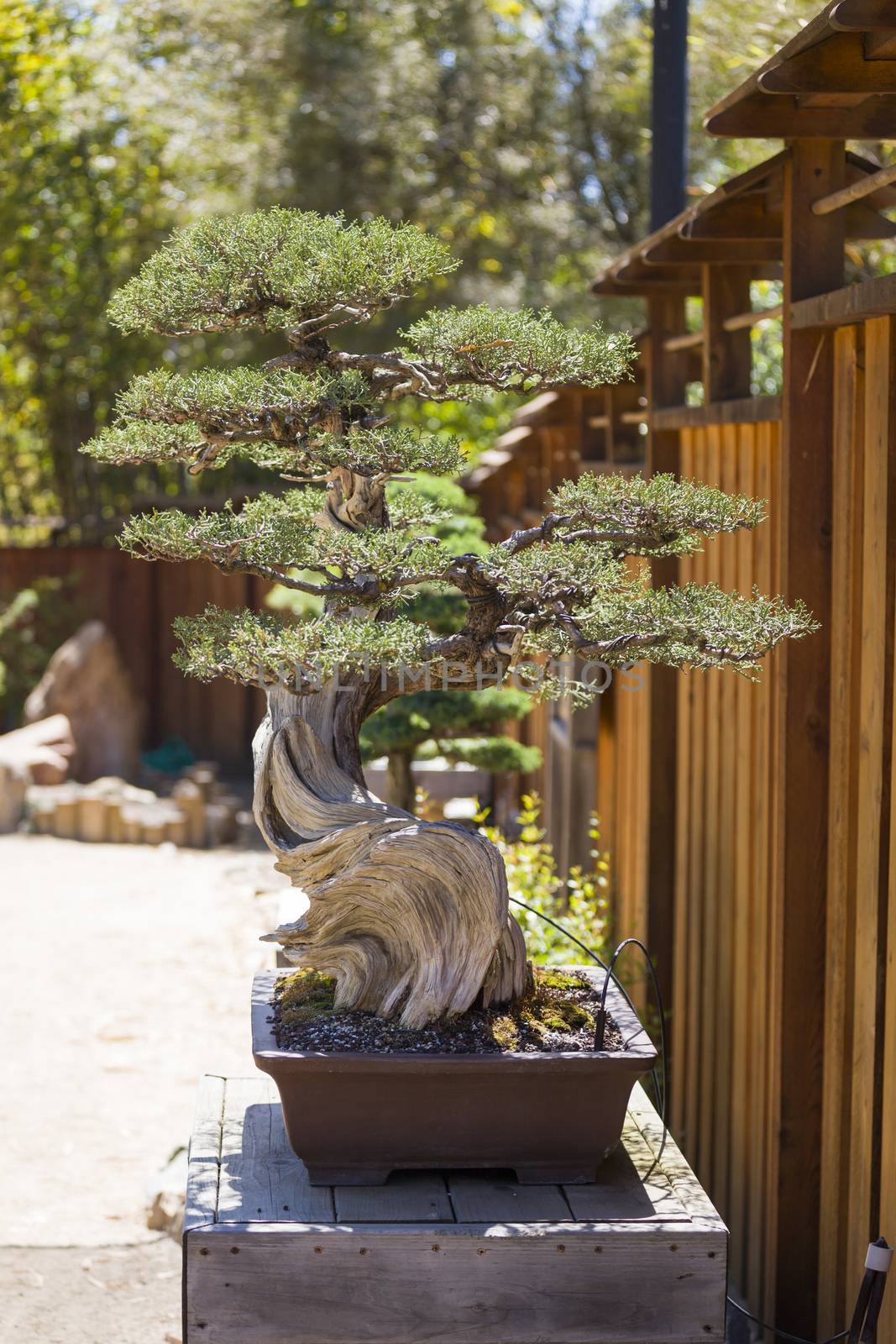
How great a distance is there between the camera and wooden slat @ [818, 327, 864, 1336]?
2807mm

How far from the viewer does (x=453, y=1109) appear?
7.59 feet

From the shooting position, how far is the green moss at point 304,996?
8.13 ft

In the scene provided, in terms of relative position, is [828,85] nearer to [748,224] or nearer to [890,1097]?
[748,224]

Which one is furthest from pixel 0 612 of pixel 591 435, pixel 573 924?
pixel 573 924

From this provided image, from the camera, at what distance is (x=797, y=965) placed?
9.54 ft

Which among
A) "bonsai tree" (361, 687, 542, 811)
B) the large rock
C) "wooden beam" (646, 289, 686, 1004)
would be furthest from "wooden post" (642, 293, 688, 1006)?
the large rock

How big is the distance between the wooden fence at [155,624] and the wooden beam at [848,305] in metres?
9.48

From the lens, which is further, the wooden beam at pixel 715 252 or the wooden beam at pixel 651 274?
the wooden beam at pixel 651 274

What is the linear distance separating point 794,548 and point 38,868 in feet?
22.3

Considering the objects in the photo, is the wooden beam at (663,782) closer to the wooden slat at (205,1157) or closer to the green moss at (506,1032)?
the wooden slat at (205,1157)

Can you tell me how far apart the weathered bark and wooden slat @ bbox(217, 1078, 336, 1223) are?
286mm

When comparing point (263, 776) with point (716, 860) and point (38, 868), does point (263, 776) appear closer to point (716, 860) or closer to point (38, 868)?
point (716, 860)

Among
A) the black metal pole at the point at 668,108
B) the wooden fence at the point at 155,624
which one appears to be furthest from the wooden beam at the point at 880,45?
the wooden fence at the point at 155,624

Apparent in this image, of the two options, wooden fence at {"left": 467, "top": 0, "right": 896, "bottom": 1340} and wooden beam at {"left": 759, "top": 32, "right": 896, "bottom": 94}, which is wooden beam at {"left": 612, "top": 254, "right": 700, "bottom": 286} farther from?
wooden beam at {"left": 759, "top": 32, "right": 896, "bottom": 94}
